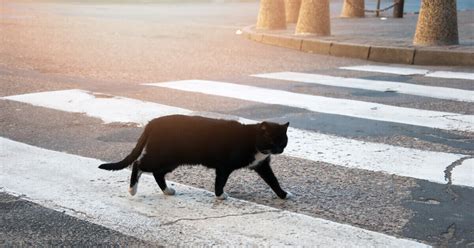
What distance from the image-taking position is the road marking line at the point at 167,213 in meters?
3.53

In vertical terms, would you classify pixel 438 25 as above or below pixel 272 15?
above

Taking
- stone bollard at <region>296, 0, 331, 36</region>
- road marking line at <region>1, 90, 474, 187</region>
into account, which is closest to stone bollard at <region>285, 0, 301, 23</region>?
stone bollard at <region>296, 0, 331, 36</region>

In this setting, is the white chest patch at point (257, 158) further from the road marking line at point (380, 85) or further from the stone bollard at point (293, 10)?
the stone bollard at point (293, 10)

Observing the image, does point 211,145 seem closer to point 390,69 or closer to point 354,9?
point 390,69

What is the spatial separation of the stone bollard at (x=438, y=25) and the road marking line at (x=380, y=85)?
2831 mm

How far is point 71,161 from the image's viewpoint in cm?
489

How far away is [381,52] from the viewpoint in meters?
10.8

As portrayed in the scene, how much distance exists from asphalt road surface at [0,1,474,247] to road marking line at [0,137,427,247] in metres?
0.01

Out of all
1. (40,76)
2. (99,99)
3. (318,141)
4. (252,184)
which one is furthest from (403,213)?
(40,76)

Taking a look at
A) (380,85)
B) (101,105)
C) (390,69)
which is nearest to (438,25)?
(390,69)

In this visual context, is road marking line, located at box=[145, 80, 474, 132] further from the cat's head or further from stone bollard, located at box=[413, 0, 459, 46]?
stone bollard, located at box=[413, 0, 459, 46]

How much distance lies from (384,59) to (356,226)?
733 centimetres

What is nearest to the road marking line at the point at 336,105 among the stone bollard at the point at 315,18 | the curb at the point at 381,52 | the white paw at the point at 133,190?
the white paw at the point at 133,190

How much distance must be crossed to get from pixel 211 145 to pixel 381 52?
7.20m
